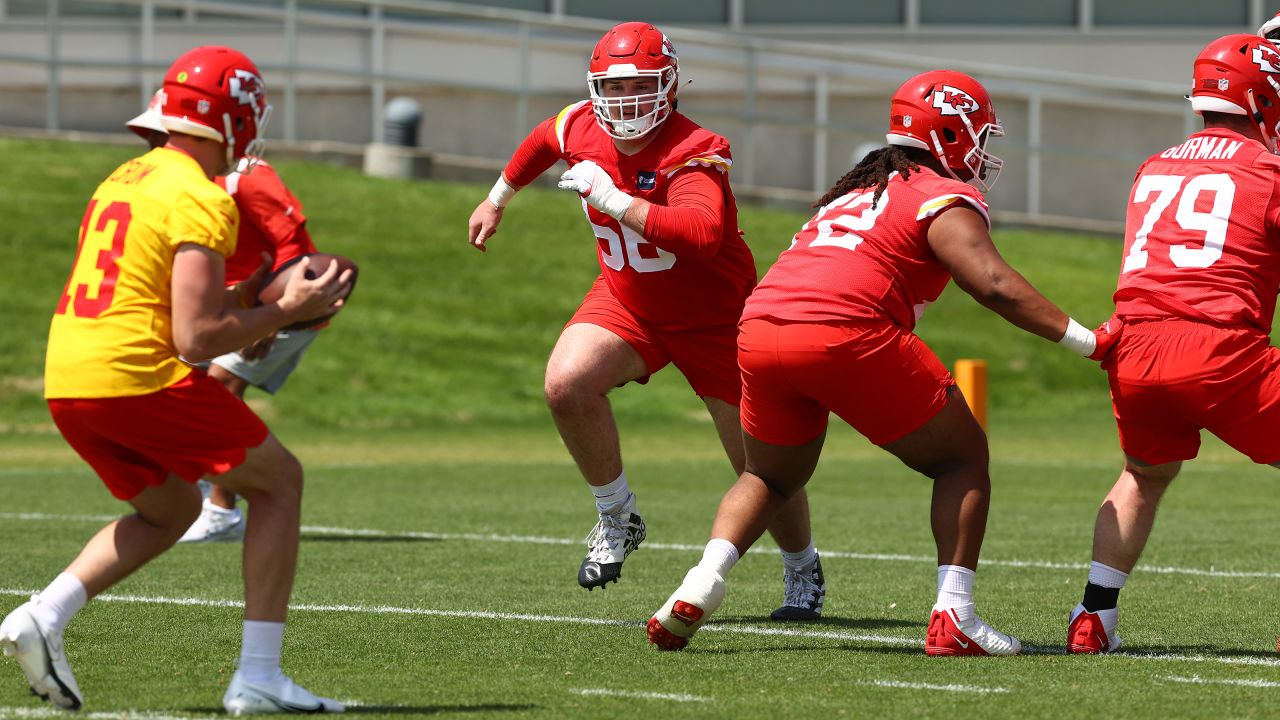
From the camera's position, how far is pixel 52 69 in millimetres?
25438

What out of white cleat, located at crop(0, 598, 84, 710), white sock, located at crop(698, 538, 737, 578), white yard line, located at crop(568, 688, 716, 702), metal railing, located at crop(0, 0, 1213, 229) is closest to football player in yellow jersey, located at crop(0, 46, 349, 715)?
white cleat, located at crop(0, 598, 84, 710)

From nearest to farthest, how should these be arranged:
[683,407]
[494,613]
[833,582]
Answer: [494,613] → [833,582] → [683,407]

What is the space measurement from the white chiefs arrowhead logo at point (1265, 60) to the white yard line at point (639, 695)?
304 cm

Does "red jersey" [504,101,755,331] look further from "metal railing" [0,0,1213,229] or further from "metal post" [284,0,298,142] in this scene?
"metal post" [284,0,298,142]

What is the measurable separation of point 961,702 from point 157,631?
308 cm

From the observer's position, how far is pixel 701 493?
13.0m

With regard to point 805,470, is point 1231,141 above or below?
above

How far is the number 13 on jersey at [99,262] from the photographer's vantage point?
5227 millimetres

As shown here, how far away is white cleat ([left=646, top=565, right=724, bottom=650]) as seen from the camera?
20.9 ft

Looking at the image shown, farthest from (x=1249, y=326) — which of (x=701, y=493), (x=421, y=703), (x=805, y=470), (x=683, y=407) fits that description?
(x=683, y=407)

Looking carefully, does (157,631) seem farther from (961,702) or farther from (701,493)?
(701,493)

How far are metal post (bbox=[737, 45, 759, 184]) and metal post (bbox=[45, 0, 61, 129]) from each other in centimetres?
950

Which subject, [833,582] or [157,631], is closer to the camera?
[157,631]

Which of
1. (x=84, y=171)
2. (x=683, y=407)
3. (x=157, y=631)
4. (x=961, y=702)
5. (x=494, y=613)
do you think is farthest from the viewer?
(x=84, y=171)
